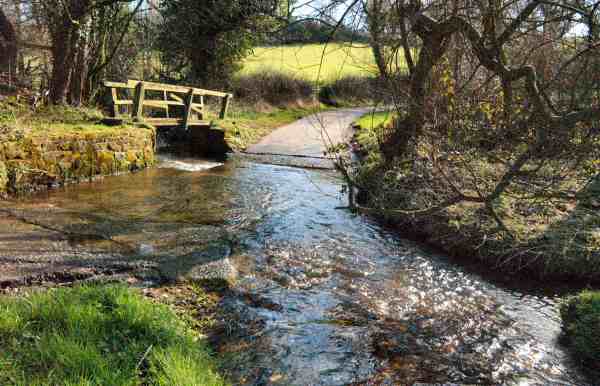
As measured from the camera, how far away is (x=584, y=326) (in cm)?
502

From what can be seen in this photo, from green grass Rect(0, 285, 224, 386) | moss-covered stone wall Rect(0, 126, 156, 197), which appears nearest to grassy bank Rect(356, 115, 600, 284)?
green grass Rect(0, 285, 224, 386)

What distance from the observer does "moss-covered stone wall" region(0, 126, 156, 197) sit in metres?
8.66

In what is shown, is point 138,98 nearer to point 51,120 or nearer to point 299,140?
point 51,120

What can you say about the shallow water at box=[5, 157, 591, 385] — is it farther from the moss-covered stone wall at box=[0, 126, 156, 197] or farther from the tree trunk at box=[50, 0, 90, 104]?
the tree trunk at box=[50, 0, 90, 104]

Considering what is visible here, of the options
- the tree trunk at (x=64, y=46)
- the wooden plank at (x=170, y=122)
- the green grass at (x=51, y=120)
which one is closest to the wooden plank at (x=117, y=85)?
the green grass at (x=51, y=120)

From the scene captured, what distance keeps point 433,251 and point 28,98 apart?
429 inches

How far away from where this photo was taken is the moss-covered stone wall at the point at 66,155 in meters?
8.66

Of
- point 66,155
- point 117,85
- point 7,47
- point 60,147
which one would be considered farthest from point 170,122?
point 60,147

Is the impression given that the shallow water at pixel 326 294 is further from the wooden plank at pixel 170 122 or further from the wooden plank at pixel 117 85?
the wooden plank at pixel 170 122

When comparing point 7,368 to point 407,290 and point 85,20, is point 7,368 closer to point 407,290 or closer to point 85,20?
point 407,290

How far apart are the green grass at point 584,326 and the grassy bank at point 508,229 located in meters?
0.71

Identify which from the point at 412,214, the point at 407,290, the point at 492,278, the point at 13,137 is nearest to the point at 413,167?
the point at 492,278

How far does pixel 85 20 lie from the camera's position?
45.4ft

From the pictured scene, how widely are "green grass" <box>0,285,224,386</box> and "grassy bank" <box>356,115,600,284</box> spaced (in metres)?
2.92
